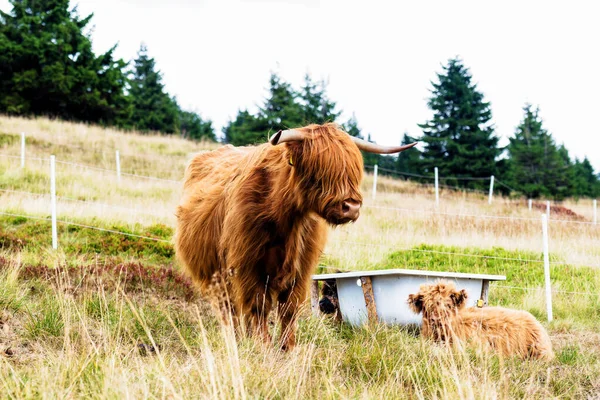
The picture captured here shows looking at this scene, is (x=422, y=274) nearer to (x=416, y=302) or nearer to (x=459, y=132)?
(x=416, y=302)

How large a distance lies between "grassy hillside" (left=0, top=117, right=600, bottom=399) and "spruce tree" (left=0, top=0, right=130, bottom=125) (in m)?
12.3

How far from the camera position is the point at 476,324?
4926mm

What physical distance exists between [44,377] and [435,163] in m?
27.5

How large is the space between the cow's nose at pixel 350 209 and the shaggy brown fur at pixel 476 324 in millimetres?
1334

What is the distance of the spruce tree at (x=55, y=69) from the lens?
1135 inches

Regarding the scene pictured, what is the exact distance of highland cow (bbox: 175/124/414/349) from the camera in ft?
13.5

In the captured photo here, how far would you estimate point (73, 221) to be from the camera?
32.4ft

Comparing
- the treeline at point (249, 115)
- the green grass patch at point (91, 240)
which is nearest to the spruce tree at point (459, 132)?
the treeline at point (249, 115)

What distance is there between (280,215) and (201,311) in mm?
2059

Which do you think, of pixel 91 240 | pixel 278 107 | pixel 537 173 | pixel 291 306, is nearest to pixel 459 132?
pixel 537 173

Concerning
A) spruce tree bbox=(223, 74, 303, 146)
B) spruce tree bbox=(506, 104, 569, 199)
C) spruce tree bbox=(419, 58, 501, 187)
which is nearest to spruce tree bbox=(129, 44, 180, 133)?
spruce tree bbox=(223, 74, 303, 146)

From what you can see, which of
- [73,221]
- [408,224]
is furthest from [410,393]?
[408,224]

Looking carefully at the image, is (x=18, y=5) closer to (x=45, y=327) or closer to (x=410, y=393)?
(x=45, y=327)

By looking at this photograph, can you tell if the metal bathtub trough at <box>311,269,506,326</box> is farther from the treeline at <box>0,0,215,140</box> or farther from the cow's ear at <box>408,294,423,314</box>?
the treeline at <box>0,0,215,140</box>
